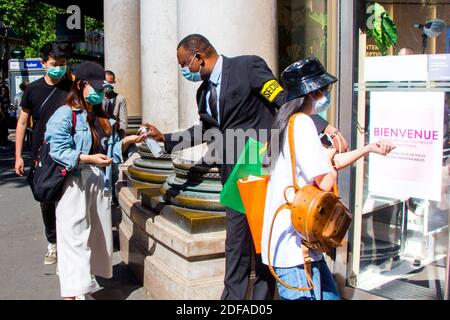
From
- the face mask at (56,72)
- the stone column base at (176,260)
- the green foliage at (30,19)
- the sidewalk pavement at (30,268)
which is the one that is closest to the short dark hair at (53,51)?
the face mask at (56,72)

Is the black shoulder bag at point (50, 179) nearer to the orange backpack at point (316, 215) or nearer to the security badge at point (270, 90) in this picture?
the security badge at point (270, 90)

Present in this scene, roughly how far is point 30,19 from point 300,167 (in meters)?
34.3

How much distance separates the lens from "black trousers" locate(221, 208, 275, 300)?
3.65 m

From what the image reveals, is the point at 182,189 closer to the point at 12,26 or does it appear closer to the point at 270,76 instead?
the point at 270,76

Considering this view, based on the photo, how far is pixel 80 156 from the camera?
430 centimetres

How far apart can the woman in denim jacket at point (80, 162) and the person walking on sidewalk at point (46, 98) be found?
97 cm

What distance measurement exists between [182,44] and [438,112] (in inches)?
69.1

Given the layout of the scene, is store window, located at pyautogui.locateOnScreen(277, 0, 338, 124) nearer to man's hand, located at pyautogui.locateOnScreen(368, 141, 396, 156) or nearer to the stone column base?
the stone column base

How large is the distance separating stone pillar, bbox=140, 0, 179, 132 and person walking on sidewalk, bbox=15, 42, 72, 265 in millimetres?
1454

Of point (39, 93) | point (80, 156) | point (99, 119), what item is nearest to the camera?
point (80, 156)

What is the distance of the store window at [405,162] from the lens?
4.00 m
